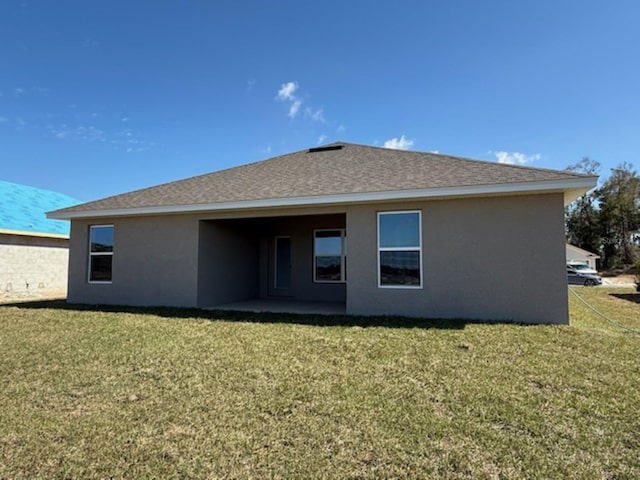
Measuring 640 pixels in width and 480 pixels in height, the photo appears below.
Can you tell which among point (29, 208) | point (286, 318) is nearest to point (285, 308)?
point (286, 318)

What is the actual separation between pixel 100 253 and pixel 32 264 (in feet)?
28.1

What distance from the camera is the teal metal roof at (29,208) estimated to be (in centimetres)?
1753

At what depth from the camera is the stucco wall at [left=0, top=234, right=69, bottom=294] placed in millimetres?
15938

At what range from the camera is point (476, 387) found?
4215 millimetres

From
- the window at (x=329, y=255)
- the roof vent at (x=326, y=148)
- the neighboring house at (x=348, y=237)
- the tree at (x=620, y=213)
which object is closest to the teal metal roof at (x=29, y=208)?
the neighboring house at (x=348, y=237)

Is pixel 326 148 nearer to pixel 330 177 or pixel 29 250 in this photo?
pixel 330 177

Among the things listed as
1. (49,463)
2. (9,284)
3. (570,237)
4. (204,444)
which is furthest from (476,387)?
(570,237)

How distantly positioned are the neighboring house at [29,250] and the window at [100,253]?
626 centimetres

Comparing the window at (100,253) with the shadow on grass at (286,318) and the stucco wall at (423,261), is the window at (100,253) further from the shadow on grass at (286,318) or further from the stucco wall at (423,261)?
the shadow on grass at (286,318)

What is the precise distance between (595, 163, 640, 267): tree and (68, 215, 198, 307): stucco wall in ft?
161

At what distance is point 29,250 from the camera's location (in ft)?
55.7

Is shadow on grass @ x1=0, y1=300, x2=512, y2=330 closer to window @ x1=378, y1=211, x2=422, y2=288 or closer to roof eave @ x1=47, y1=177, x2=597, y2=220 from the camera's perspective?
window @ x1=378, y1=211, x2=422, y2=288

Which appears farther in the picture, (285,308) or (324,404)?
(285,308)

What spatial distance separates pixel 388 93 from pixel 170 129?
9.07 metres
